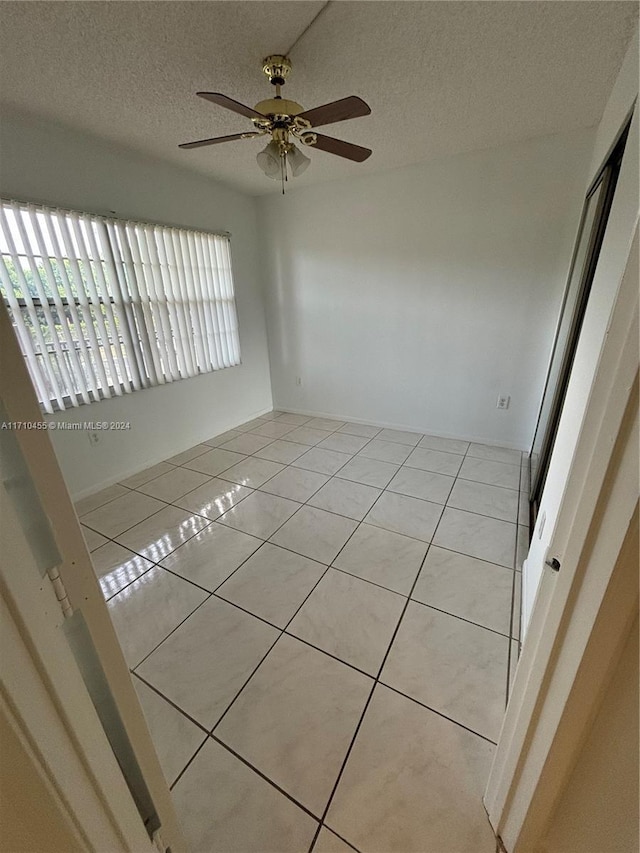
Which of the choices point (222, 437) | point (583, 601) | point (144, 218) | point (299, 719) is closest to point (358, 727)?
point (299, 719)

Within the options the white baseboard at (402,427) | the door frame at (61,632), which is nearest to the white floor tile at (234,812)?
the door frame at (61,632)

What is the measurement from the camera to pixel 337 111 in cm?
147

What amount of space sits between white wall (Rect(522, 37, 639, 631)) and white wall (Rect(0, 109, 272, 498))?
296 cm

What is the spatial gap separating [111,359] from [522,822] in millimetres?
3167

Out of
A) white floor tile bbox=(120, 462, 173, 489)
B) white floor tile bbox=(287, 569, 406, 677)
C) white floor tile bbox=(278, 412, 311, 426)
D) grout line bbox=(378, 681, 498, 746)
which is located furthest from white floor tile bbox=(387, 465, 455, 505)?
white floor tile bbox=(120, 462, 173, 489)

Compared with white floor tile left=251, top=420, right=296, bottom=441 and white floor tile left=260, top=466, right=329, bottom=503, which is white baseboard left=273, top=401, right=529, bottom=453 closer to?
white floor tile left=251, top=420, right=296, bottom=441

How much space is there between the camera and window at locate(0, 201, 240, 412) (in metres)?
2.11

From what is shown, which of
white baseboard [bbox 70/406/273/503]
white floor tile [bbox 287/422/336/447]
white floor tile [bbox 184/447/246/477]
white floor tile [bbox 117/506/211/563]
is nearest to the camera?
white floor tile [bbox 117/506/211/563]

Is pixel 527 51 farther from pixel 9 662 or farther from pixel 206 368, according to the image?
pixel 206 368

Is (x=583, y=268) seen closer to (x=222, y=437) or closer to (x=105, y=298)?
(x=105, y=298)

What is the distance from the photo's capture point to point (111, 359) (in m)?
2.63

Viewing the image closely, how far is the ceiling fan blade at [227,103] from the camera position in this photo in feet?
4.38

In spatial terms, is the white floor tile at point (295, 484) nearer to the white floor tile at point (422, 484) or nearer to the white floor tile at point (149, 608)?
the white floor tile at point (422, 484)

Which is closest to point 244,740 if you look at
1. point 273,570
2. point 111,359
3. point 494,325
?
point 273,570
